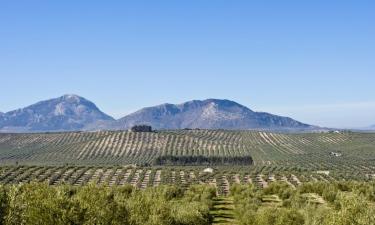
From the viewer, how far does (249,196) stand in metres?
106

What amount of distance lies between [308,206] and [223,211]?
19393 mm

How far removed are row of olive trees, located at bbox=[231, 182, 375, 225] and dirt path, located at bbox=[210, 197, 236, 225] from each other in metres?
1.87

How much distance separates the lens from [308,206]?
3206 inches

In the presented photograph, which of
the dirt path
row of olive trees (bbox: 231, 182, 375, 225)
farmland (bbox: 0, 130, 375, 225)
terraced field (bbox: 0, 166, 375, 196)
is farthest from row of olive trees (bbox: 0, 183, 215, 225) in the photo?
terraced field (bbox: 0, 166, 375, 196)

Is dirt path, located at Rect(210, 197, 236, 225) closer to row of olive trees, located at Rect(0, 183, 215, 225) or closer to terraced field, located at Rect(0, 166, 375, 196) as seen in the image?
row of olive trees, located at Rect(0, 183, 215, 225)

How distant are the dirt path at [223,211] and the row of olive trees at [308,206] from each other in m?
1.87

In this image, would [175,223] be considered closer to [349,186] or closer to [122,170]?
[349,186]

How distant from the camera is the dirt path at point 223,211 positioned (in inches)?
3324

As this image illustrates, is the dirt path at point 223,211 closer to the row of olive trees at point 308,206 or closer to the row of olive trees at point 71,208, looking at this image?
the row of olive trees at point 308,206

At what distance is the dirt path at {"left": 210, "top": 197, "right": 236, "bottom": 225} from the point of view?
3324 inches

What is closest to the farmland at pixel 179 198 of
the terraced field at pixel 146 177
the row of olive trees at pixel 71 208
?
the row of olive trees at pixel 71 208

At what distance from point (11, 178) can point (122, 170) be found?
3785 centimetres

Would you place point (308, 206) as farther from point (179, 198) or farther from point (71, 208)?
point (71, 208)

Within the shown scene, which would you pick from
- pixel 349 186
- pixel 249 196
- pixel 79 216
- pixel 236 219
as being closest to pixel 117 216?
pixel 79 216
